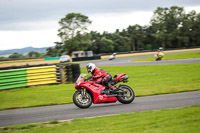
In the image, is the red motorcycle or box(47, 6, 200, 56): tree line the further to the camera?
box(47, 6, 200, 56): tree line

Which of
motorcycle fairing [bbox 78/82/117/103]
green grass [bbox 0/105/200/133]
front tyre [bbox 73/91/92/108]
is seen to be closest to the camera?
green grass [bbox 0/105/200/133]

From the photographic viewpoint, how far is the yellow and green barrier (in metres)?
13.6

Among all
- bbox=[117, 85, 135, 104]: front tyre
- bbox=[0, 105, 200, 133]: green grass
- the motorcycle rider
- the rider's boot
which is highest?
the motorcycle rider

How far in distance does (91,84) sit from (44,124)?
103 inches

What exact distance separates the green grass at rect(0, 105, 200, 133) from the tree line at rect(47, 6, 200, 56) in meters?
63.4

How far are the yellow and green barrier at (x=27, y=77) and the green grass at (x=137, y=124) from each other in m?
8.40

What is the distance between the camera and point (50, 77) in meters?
14.9

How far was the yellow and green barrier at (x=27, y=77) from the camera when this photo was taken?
13627 millimetres

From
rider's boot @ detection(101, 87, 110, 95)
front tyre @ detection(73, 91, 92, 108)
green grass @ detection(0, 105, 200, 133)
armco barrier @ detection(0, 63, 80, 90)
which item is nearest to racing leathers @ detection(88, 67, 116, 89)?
rider's boot @ detection(101, 87, 110, 95)

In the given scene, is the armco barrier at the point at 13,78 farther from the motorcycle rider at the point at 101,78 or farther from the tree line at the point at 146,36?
the tree line at the point at 146,36

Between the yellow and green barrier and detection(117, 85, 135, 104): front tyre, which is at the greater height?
the yellow and green barrier

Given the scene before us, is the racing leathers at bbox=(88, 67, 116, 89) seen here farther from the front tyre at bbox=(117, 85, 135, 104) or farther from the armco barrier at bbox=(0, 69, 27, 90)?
the armco barrier at bbox=(0, 69, 27, 90)

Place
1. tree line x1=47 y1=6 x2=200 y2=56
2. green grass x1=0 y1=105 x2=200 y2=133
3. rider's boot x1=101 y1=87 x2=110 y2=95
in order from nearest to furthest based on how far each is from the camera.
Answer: green grass x1=0 y1=105 x2=200 y2=133 → rider's boot x1=101 y1=87 x2=110 y2=95 → tree line x1=47 y1=6 x2=200 y2=56

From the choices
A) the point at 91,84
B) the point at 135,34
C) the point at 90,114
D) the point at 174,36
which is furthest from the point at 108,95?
the point at 135,34
